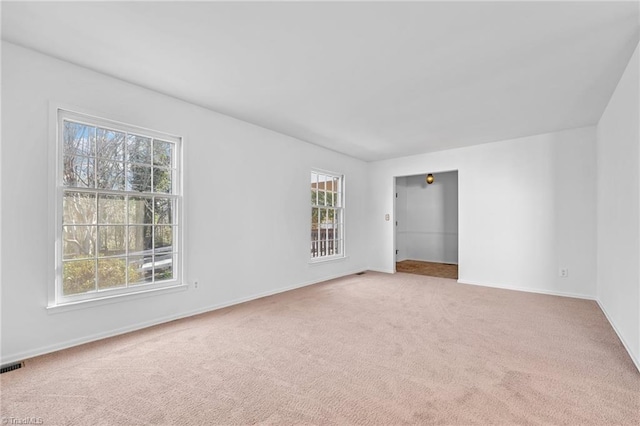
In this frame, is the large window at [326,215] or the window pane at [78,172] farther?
the large window at [326,215]

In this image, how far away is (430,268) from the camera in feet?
23.5

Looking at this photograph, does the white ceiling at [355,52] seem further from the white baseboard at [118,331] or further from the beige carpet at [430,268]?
the beige carpet at [430,268]

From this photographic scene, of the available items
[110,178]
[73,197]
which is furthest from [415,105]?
[73,197]

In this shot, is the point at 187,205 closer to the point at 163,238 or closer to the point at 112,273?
the point at 163,238

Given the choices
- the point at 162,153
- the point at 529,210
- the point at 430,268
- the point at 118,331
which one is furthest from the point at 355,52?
the point at 430,268

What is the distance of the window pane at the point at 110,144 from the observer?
117 inches

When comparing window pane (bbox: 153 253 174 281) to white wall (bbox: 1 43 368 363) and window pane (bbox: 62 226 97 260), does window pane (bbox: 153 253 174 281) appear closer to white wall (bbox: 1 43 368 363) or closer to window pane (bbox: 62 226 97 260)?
white wall (bbox: 1 43 368 363)

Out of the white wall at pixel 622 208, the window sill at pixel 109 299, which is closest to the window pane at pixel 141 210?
the window sill at pixel 109 299

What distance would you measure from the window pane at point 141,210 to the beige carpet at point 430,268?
5.17 meters

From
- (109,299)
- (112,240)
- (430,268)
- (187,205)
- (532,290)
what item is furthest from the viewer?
(430,268)

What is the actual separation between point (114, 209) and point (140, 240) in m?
0.41

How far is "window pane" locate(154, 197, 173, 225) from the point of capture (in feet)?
11.1

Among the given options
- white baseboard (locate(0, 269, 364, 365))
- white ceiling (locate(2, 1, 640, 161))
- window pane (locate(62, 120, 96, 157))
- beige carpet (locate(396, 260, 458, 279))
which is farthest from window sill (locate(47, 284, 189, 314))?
beige carpet (locate(396, 260, 458, 279))

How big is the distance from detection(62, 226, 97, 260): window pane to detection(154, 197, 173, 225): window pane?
620mm
